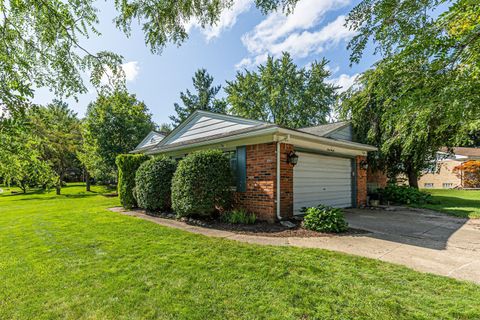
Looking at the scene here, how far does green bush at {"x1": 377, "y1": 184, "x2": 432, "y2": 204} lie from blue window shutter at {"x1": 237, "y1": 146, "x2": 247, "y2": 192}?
8066mm

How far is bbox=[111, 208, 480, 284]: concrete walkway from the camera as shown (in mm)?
3764

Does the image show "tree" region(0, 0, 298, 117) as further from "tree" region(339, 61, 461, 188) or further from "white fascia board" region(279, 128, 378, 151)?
"tree" region(339, 61, 461, 188)

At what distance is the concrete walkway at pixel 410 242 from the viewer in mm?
3764

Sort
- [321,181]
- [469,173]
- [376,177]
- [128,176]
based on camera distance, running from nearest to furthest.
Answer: [321,181]
[128,176]
[376,177]
[469,173]

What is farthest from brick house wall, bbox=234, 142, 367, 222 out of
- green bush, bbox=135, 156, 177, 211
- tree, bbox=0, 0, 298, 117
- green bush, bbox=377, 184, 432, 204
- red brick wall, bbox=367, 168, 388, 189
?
red brick wall, bbox=367, 168, 388, 189

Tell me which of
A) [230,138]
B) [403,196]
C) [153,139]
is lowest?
[403,196]

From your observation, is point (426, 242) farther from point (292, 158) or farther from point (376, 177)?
point (376, 177)

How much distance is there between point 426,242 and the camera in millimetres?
4941

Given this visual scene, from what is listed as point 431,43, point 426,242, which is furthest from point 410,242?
point 431,43

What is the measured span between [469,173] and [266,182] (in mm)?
23853

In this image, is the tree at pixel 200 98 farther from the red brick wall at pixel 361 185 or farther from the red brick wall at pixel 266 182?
the red brick wall at pixel 266 182

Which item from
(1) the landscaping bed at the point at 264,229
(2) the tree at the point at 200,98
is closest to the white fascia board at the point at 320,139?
(1) the landscaping bed at the point at 264,229

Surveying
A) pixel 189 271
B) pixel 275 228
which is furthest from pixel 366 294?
→ pixel 275 228

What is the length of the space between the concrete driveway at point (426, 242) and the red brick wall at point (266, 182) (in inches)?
78.2
